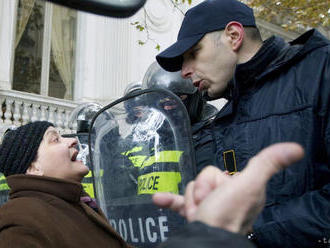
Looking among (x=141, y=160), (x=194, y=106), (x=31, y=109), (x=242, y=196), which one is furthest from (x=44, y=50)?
(x=242, y=196)

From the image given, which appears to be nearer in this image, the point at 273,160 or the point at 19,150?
the point at 273,160

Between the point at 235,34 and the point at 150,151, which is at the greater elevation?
the point at 235,34

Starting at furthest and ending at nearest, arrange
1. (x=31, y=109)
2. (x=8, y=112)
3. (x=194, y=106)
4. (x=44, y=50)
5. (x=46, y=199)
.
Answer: (x=44, y=50) < (x=31, y=109) < (x=8, y=112) < (x=194, y=106) < (x=46, y=199)

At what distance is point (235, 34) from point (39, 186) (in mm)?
1052

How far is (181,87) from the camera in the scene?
333 centimetres

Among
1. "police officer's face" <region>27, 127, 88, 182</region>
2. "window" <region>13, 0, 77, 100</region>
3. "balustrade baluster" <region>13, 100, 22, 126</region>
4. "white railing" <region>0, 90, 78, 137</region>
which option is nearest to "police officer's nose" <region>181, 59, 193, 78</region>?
"police officer's face" <region>27, 127, 88, 182</region>

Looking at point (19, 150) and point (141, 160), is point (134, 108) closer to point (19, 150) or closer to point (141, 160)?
point (141, 160)

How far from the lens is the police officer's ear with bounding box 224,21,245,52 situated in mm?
1843

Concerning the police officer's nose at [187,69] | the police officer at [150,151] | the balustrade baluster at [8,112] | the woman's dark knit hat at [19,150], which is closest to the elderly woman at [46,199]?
the woman's dark knit hat at [19,150]

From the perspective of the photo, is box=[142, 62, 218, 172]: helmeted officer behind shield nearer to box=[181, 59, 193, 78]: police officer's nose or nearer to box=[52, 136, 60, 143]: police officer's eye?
box=[181, 59, 193, 78]: police officer's nose

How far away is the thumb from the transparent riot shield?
123 centimetres

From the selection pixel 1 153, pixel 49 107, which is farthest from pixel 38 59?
pixel 1 153

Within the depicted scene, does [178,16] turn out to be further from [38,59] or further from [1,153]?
[1,153]

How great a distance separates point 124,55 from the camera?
1039cm
